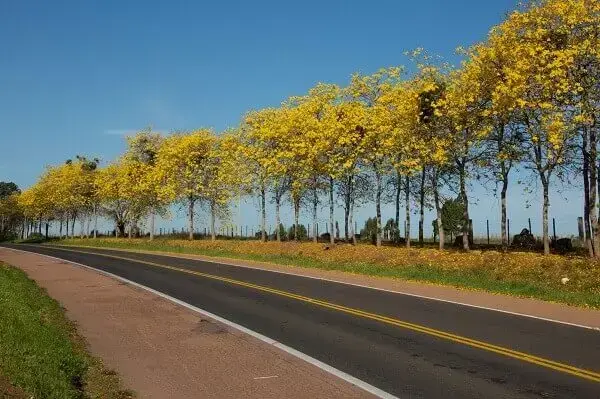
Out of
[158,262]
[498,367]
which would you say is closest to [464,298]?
[498,367]

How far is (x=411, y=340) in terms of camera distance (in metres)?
11.4

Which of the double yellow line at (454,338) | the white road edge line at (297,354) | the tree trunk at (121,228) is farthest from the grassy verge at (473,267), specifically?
the tree trunk at (121,228)

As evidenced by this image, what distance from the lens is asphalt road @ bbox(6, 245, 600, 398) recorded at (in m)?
8.30

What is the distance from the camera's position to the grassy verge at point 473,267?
19.5 m

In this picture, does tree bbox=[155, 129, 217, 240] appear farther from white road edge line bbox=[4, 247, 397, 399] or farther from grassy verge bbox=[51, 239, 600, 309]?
white road edge line bbox=[4, 247, 397, 399]

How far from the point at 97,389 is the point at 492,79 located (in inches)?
906

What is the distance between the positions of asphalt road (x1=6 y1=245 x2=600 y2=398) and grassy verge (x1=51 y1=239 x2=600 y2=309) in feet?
14.1

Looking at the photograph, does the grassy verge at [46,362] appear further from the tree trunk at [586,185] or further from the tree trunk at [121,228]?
the tree trunk at [121,228]

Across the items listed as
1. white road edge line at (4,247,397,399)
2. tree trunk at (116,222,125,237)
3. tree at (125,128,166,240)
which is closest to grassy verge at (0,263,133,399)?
white road edge line at (4,247,397,399)

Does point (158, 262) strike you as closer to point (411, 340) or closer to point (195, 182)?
point (195, 182)

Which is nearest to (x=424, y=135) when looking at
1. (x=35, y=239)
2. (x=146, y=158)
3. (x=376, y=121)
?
(x=376, y=121)

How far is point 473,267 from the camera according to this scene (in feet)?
83.9

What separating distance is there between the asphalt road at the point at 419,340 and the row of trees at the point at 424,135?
1104 cm

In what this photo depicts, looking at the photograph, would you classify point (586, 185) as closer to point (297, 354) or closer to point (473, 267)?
point (473, 267)
